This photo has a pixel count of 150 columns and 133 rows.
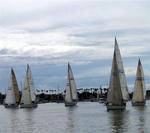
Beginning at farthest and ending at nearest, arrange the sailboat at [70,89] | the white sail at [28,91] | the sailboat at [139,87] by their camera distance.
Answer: the sailboat at [70,89] < the white sail at [28,91] < the sailboat at [139,87]

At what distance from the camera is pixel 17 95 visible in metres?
129

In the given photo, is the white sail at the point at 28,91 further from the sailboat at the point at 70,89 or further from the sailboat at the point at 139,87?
the sailboat at the point at 139,87

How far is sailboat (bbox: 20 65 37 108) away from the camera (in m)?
122

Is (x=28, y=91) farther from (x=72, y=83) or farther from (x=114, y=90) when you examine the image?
(x=114, y=90)

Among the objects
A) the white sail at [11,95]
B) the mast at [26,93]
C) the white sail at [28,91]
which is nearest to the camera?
the mast at [26,93]

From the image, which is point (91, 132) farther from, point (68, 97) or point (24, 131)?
point (68, 97)

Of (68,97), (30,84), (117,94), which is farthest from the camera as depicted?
(68,97)

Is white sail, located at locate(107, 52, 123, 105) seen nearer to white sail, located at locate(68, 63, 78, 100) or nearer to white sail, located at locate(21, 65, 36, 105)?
white sail, located at locate(21, 65, 36, 105)

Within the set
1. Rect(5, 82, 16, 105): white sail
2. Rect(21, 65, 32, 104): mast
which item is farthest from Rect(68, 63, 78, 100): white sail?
Rect(5, 82, 16, 105): white sail

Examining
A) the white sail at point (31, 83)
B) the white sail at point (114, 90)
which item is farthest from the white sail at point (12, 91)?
the white sail at point (114, 90)

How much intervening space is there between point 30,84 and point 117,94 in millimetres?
41117

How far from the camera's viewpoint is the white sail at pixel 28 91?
12194 centimetres

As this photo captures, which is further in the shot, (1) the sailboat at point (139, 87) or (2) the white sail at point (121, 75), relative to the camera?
(1) the sailboat at point (139, 87)

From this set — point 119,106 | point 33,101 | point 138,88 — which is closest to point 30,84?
point 33,101
